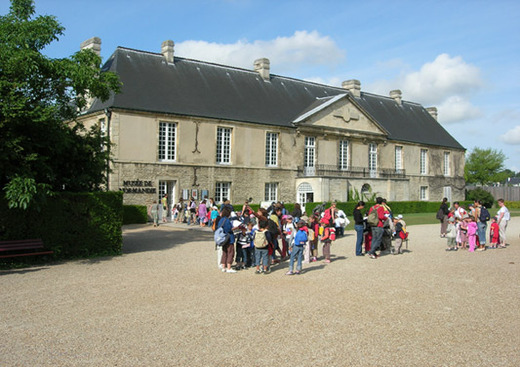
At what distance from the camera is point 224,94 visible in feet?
95.8

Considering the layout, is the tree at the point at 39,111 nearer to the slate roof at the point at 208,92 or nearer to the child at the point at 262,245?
the child at the point at 262,245

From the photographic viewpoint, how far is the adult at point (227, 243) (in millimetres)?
10664

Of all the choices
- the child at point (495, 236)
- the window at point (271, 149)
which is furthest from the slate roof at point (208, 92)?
the child at point (495, 236)

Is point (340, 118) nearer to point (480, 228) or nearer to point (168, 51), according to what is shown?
point (168, 51)

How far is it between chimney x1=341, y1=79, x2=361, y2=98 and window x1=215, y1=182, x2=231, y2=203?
16.7 m

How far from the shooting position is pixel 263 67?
33.1 metres

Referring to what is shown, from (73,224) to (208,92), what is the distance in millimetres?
17461

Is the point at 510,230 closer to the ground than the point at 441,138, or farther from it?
closer to the ground

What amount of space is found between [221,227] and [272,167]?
19196 mm

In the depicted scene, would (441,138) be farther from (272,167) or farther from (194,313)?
(194,313)

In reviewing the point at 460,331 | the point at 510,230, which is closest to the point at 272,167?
the point at 510,230

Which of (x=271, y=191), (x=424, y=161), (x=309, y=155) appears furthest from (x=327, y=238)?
(x=424, y=161)

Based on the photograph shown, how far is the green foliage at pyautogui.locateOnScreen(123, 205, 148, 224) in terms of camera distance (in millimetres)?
23297

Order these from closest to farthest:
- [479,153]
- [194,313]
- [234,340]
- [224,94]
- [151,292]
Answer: [234,340]
[194,313]
[151,292]
[224,94]
[479,153]
